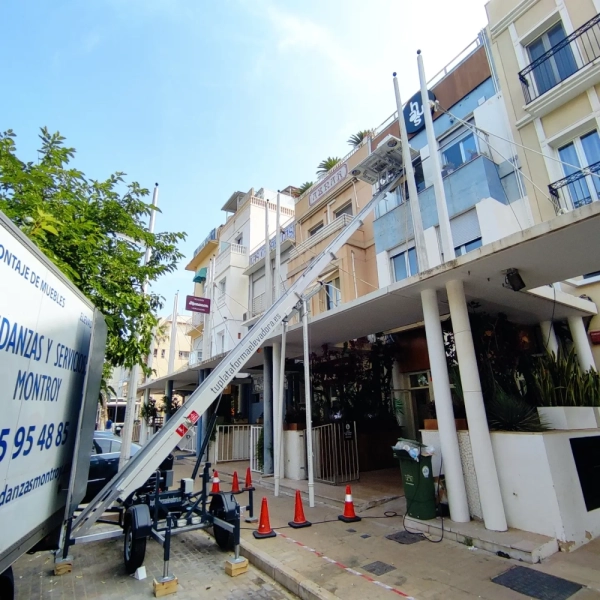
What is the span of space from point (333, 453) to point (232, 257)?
53.6 feet

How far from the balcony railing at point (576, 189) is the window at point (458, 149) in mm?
2585

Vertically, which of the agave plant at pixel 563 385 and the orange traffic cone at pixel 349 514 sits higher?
the agave plant at pixel 563 385

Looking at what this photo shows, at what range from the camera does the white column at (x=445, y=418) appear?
6078 mm

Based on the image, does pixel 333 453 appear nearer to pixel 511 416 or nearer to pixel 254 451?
pixel 254 451

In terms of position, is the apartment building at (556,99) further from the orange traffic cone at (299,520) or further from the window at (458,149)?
the orange traffic cone at (299,520)

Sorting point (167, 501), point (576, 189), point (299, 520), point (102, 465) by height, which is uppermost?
point (576, 189)

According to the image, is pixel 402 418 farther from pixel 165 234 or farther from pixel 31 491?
pixel 31 491

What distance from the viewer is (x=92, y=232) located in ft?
21.6

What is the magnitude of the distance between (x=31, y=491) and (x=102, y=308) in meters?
4.02

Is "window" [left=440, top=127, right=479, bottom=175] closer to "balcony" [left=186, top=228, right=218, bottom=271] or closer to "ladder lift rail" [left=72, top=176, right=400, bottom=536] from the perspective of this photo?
"ladder lift rail" [left=72, top=176, right=400, bottom=536]

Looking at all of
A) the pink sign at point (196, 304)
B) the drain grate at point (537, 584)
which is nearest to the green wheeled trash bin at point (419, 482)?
the drain grate at point (537, 584)

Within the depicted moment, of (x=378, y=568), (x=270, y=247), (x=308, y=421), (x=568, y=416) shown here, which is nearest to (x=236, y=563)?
(x=378, y=568)

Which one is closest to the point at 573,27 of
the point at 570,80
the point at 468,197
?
the point at 570,80

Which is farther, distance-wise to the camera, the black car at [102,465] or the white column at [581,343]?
the black car at [102,465]
